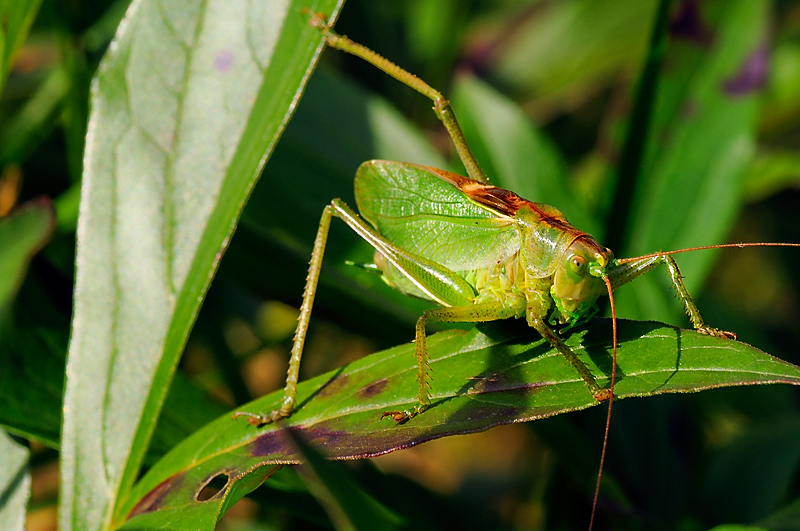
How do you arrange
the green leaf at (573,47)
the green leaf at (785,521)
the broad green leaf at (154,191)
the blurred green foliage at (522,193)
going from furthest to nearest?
1. the green leaf at (573,47)
2. the blurred green foliage at (522,193)
3. the broad green leaf at (154,191)
4. the green leaf at (785,521)

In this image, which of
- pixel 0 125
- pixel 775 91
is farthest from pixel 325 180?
pixel 775 91

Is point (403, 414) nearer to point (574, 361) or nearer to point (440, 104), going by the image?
point (574, 361)

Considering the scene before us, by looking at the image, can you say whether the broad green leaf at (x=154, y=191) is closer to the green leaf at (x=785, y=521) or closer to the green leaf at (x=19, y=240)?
the green leaf at (x=19, y=240)

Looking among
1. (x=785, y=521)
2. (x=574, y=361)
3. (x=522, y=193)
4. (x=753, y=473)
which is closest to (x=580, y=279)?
(x=574, y=361)

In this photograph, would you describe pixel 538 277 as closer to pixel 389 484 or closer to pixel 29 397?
pixel 389 484

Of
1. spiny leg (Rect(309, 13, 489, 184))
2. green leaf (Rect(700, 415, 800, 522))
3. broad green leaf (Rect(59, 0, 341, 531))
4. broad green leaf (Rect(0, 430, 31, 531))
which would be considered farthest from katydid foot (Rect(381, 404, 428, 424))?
green leaf (Rect(700, 415, 800, 522))

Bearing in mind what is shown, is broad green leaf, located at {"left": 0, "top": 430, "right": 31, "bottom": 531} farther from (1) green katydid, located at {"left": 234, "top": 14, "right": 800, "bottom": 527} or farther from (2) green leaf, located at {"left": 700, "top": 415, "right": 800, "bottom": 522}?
(2) green leaf, located at {"left": 700, "top": 415, "right": 800, "bottom": 522}

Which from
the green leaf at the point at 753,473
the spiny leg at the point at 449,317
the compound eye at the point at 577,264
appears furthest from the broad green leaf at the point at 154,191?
the green leaf at the point at 753,473
